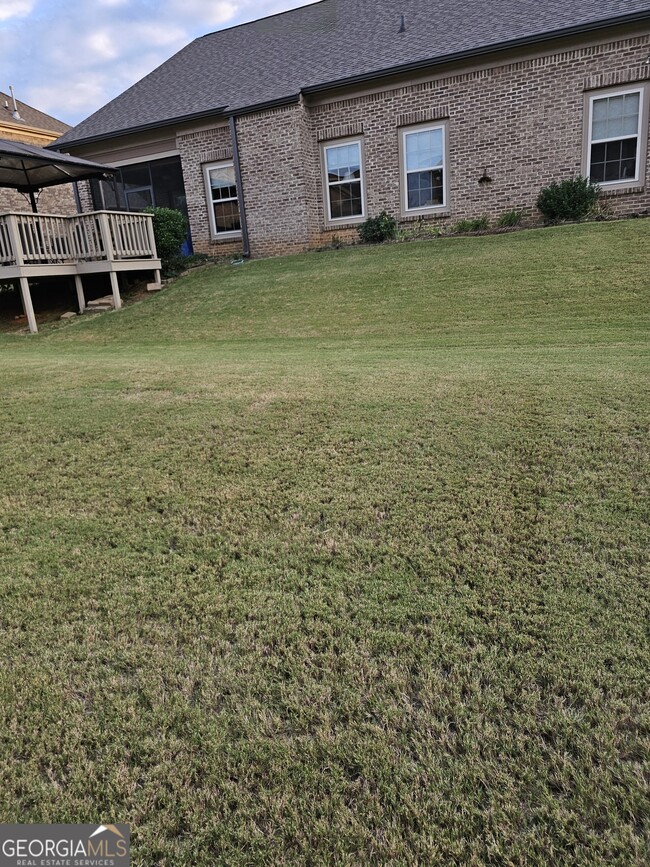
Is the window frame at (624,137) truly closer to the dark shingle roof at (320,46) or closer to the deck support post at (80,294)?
the dark shingle roof at (320,46)

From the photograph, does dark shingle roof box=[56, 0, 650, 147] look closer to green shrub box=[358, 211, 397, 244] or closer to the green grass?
green shrub box=[358, 211, 397, 244]

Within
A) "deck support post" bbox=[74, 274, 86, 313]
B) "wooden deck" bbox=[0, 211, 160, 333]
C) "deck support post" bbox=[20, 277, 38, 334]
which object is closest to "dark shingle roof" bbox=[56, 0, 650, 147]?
"wooden deck" bbox=[0, 211, 160, 333]

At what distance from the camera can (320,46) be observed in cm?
1510

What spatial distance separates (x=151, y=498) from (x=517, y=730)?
228 centimetres

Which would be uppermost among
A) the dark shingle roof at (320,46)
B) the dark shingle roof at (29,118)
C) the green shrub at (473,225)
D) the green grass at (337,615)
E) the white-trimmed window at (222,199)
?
the dark shingle roof at (29,118)

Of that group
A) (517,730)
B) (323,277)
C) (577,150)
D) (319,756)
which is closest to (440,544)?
(517,730)

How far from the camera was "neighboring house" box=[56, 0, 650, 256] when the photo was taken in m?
11.5

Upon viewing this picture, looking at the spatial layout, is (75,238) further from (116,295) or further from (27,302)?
(27,302)

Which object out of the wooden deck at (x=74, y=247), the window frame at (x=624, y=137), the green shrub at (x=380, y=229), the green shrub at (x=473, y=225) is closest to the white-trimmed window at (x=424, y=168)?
the green shrub at (x=380, y=229)

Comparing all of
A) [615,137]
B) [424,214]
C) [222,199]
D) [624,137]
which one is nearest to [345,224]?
[424,214]

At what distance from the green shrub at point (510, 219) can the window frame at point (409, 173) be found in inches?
52.1

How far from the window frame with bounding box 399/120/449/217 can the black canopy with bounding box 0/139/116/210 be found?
6.53 m

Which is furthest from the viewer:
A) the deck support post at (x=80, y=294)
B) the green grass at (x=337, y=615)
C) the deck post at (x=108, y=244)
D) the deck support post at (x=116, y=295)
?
the deck support post at (x=80, y=294)

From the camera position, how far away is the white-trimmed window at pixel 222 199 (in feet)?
49.2
